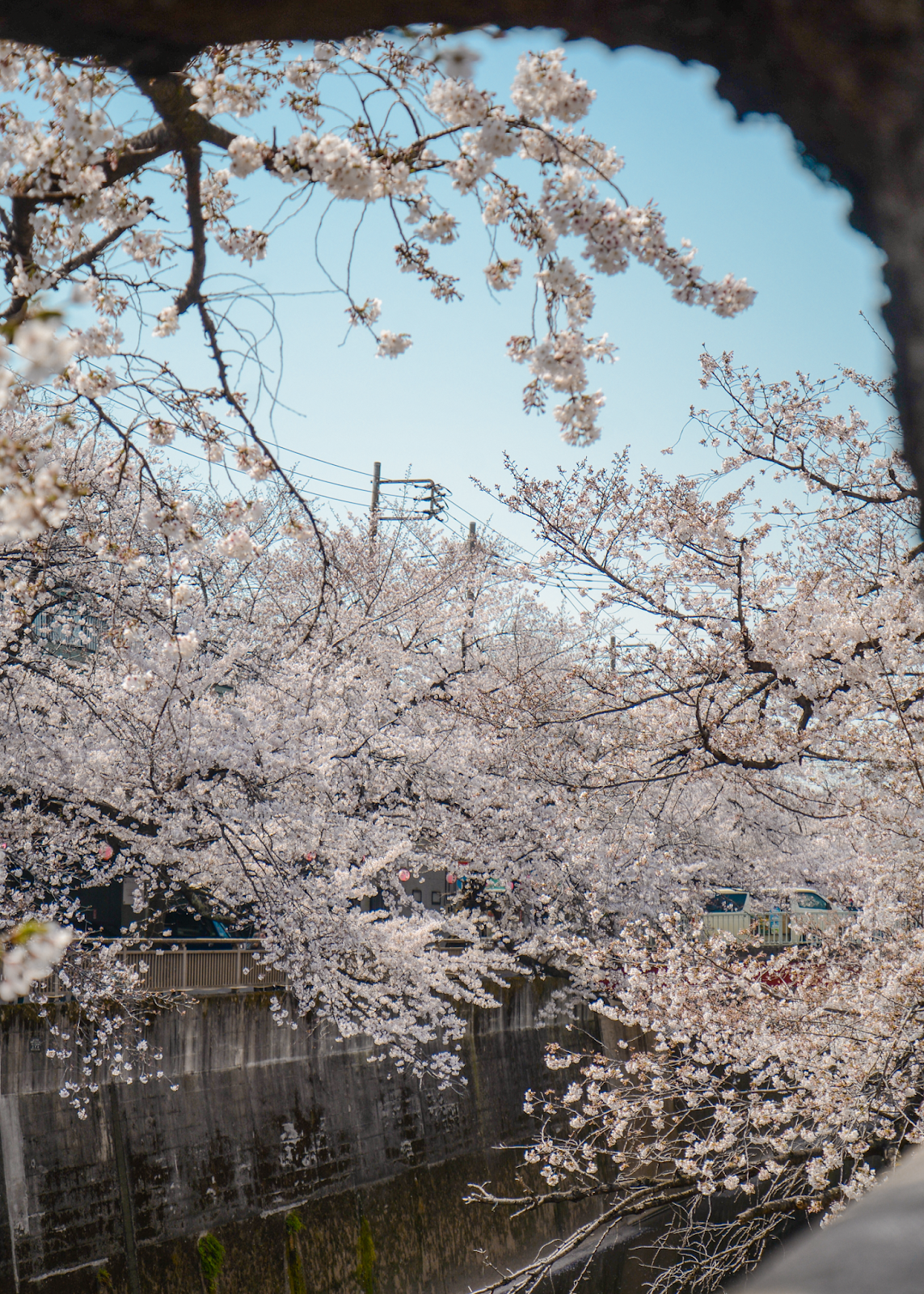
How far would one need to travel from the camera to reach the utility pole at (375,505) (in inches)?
848

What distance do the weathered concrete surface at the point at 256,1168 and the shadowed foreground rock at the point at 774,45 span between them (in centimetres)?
1035

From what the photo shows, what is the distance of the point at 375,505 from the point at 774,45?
21196 millimetres

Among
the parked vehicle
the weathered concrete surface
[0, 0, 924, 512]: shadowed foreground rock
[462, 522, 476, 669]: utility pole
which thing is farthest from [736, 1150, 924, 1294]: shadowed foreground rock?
the parked vehicle

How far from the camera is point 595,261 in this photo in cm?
364

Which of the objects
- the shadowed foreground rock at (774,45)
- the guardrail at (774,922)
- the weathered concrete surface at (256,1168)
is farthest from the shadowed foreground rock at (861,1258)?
the guardrail at (774,922)

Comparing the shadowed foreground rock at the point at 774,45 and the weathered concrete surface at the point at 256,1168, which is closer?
the shadowed foreground rock at the point at 774,45

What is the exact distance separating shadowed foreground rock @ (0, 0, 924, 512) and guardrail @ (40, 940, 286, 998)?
415 inches

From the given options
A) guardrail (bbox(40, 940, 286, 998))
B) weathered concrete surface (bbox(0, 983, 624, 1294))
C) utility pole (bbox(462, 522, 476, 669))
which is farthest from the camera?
utility pole (bbox(462, 522, 476, 669))

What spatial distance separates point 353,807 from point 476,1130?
5.86 meters

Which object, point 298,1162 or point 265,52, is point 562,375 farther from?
point 298,1162

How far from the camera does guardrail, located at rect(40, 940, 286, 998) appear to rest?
38.0ft

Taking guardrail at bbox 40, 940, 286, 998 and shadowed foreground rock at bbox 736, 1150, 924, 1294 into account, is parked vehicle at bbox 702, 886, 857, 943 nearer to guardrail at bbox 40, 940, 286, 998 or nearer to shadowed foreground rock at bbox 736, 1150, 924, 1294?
guardrail at bbox 40, 940, 286, 998

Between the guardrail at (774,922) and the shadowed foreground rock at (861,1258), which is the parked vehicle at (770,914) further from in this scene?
the shadowed foreground rock at (861,1258)

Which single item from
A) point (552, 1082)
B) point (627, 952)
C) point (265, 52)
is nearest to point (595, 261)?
point (265, 52)
